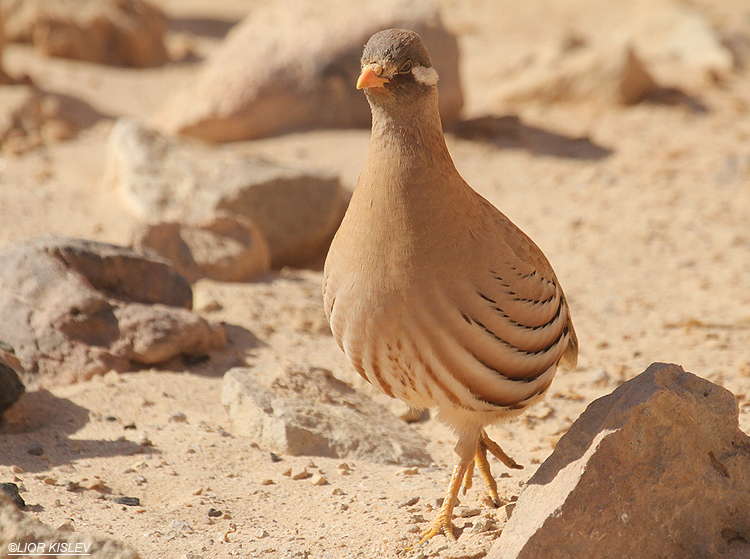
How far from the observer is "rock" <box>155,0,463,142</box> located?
32.2ft

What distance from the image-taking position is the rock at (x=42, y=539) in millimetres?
2566

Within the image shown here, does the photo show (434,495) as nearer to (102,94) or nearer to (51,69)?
(102,94)

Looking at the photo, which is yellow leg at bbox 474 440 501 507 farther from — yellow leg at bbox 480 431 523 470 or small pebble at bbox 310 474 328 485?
small pebble at bbox 310 474 328 485

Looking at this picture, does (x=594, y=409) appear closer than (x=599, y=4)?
Yes

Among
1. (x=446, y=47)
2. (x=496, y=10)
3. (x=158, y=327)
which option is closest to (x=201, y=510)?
(x=158, y=327)

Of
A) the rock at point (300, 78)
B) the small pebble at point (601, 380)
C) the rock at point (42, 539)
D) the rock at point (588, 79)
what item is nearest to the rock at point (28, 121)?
the rock at point (300, 78)

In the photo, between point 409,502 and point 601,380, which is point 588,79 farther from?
point 409,502

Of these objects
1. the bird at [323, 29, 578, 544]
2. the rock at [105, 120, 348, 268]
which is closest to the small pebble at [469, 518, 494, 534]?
the bird at [323, 29, 578, 544]

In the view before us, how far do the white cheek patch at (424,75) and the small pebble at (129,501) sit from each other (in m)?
2.26

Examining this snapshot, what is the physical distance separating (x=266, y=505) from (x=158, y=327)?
1.59m

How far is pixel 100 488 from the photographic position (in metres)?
3.78

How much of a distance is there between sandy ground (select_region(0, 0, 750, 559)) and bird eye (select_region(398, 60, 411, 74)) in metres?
1.94

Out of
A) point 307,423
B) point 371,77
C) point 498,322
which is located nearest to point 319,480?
point 307,423

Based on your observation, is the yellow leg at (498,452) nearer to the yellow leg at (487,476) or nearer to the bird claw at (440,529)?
the yellow leg at (487,476)
